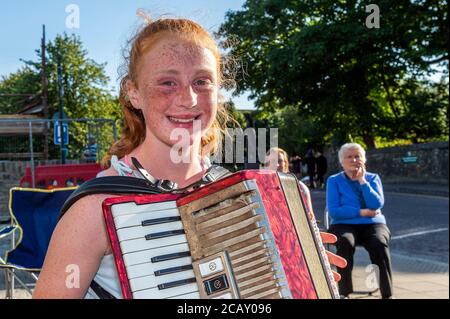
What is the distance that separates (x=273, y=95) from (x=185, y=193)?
62.9 ft

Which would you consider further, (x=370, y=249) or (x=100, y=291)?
(x=370, y=249)

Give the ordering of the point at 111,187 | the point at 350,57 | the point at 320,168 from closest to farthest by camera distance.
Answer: the point at 111,187
the point at 350,57
the point at 320,168

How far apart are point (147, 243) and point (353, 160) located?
Result: 3.87m

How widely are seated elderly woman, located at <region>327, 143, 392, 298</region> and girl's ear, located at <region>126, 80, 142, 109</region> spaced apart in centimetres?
355

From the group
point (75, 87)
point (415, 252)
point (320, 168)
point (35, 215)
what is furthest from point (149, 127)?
point (320, 168)

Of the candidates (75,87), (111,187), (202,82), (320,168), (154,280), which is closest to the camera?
(154,280)

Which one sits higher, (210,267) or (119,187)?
(119,187)

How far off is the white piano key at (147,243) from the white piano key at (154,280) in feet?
0.21

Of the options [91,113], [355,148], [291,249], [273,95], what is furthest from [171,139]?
[273,95]

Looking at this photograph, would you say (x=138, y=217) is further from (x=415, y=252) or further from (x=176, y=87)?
(x=415, y=252)

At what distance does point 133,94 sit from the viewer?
1.47 m

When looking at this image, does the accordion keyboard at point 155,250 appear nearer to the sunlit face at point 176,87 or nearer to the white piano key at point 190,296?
the white piano key at point 190,296
